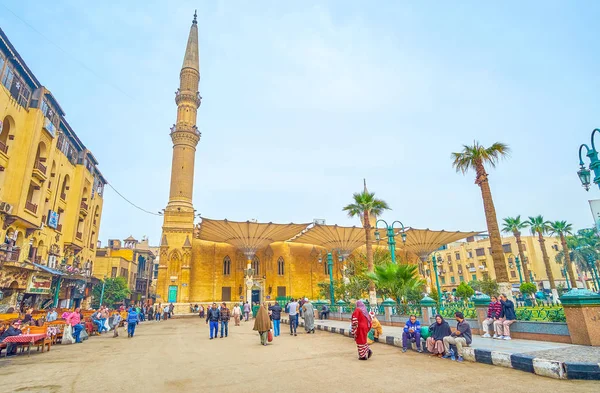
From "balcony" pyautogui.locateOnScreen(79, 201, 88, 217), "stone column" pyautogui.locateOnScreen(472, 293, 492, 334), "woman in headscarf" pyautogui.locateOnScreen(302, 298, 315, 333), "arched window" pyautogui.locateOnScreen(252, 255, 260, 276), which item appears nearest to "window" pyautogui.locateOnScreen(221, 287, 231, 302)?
"arched window" pyautogui.locateOnScreen(252, 255, 260, 276)

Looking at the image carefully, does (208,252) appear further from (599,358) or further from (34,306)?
(599,358)

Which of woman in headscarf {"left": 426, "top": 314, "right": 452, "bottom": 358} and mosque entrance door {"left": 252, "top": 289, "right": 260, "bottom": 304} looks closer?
woman in headscarf {"left": 426, "top": 314, "right": 452, "bottom": 358}

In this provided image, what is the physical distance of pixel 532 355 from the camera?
5.72 meters

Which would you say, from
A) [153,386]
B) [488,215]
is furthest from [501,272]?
[153,386]

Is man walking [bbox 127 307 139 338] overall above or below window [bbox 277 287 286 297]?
below

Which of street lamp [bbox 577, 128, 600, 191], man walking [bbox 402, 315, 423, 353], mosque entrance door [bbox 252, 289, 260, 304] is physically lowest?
man walking [bbox 402, 315, 423, 353]

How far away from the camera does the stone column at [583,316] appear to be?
650 centimetres

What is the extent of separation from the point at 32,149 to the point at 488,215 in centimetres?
2309

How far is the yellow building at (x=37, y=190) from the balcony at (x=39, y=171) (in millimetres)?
44

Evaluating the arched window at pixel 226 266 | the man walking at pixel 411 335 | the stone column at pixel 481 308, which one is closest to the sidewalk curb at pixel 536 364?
the man walking at pixel 411 335

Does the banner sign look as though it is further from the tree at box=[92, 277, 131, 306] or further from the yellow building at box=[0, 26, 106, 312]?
the tree at box=[92, 277, 131, 306]

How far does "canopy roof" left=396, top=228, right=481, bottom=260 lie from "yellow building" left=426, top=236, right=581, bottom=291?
17.5 feet

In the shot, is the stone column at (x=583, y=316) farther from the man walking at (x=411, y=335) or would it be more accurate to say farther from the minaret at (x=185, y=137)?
the minaret at (x=185, y=137)

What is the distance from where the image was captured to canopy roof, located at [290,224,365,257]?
3436 cm
